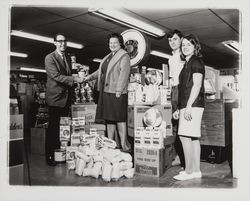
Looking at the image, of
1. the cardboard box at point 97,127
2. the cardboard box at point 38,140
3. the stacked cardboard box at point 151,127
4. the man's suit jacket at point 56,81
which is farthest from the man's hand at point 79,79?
the cardboard box at point 38,140

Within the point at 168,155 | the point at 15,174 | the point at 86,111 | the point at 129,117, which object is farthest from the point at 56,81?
the point at 168,155

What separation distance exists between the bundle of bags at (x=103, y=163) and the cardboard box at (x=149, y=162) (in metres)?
0.09

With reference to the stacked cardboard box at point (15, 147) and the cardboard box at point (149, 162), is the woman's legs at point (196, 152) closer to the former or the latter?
the cardboard box at point (149, 162)

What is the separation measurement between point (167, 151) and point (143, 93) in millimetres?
759

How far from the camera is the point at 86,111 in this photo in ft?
12.7

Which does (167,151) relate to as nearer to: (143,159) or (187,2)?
(143,159)

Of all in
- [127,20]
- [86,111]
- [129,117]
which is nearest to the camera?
[129,117]

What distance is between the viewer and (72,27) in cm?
523

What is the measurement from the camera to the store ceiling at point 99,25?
4.39m

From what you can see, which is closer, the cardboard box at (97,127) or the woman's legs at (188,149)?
the woman's legs at (188,149)

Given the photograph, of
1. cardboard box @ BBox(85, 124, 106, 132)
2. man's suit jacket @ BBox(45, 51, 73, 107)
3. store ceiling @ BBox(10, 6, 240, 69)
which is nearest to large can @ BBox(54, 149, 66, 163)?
cardboard box @ BBox(85, 124, 106, 132)

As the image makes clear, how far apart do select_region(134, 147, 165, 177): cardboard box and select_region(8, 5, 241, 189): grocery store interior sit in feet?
0.04

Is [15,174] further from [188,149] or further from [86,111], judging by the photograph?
[188,149]

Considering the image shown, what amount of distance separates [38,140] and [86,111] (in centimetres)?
108
